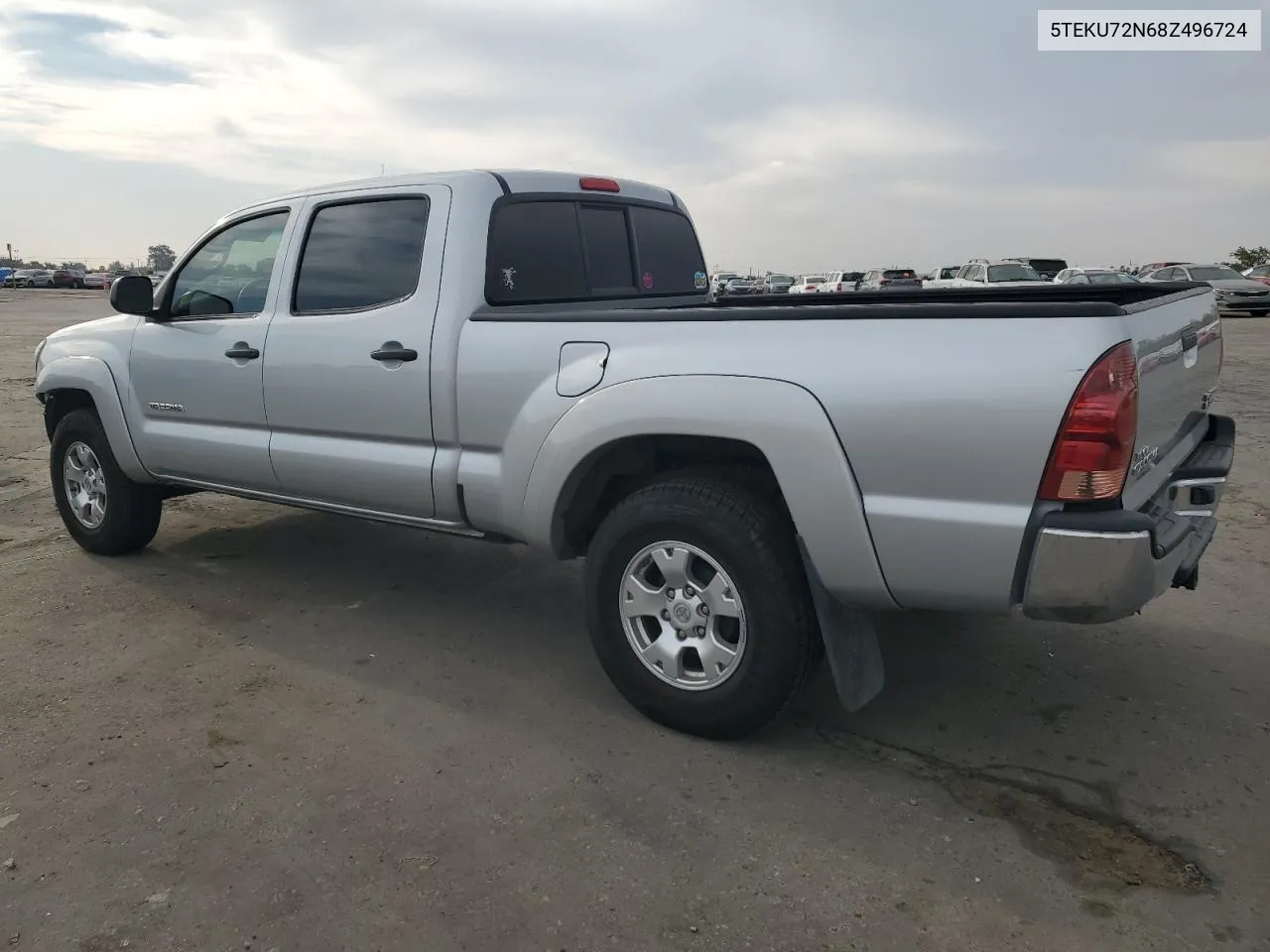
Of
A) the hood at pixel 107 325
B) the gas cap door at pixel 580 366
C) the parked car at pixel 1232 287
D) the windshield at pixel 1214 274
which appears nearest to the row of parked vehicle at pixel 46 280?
the parked car at pixel 1232 287

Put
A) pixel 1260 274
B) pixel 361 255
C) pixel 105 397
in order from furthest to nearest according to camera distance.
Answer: pixel 1260 274
pixel 105 397
pixel 361 255

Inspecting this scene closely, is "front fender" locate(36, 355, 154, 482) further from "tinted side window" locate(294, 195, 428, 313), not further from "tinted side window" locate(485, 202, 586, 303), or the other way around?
"tinted side window" locate(485, 202, 586, 303)

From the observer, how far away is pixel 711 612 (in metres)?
3.15


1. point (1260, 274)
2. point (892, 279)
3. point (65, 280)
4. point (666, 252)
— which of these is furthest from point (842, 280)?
point (65, 280)

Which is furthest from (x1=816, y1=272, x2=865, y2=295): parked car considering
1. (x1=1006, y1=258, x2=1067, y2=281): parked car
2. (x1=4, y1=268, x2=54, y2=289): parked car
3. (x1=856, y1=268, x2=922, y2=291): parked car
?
(x1=4, y1=268, x2=54, y2=289): parked car

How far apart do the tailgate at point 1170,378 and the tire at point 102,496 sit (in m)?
4.82

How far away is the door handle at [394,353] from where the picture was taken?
3.78 m

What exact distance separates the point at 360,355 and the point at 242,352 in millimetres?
805

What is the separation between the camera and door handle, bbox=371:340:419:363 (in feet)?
12.4

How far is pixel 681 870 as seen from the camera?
258 cm

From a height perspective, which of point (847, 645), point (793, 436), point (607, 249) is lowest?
point (847, 645)

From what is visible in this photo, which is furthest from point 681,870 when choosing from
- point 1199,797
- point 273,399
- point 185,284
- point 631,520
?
point 185,284

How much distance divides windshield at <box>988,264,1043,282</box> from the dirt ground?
22.5 metres

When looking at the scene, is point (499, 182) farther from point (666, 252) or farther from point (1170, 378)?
point (1170, 378)
